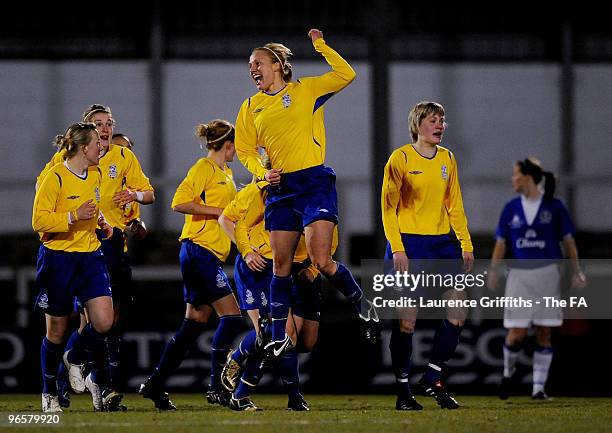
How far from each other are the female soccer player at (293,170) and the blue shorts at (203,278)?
2.95 ft

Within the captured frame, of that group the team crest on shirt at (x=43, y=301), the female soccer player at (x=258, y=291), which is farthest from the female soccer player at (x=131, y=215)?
the team crest on shirt at (x=43, y=301)

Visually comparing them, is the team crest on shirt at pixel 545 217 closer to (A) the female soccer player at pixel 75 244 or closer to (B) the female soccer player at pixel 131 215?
(B) the female soccer player at pixel 131 215

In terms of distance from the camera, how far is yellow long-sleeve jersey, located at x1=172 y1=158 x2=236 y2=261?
9047mm

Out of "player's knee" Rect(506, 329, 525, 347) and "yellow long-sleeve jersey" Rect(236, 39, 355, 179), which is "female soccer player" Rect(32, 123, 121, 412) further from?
"player's knee" Rect(506, 329, 525, 347)

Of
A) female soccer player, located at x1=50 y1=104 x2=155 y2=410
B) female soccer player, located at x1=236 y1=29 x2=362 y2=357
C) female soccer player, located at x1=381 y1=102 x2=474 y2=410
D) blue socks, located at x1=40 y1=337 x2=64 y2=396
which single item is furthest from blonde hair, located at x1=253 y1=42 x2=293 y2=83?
blue socks, located at x1=40 y1=337 x2=64 y2=396

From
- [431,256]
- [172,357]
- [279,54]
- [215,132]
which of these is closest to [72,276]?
[172,357]

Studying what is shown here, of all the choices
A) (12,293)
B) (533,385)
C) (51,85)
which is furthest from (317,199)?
(51,85)

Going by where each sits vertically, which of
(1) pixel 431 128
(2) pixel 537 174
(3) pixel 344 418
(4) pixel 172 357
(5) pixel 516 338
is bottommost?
(3) pixel 344 418

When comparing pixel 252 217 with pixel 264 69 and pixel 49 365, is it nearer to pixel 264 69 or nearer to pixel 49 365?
pixel 264 69

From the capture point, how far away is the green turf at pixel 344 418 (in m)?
7.39

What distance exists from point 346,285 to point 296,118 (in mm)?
987

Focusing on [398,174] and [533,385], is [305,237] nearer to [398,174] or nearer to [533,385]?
[398,174]

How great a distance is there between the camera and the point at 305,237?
Answer: 7996 millimetres

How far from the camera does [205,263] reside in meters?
8.95
